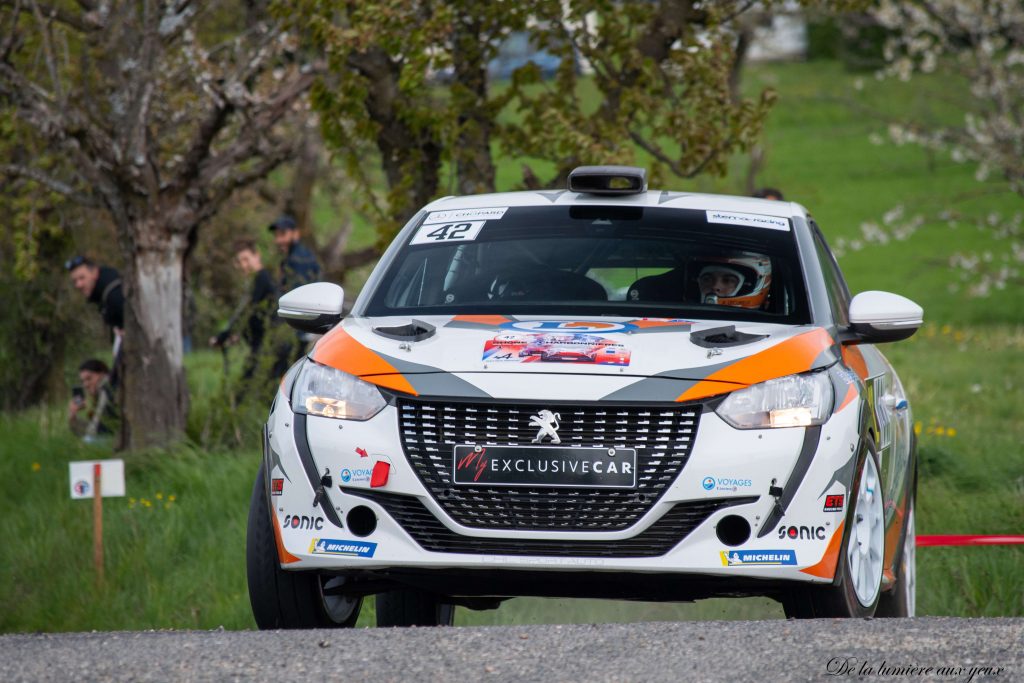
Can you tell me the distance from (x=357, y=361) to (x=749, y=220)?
1828mm

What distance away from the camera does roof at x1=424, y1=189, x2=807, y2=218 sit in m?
6.38

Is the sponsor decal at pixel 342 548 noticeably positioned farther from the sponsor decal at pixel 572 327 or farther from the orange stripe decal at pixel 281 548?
the sponsor decal at pixel 572 327

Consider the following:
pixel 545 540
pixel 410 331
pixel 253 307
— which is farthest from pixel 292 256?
pixel 545 540

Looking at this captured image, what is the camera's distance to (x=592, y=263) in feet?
20.2

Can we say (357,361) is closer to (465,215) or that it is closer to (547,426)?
(547,426)

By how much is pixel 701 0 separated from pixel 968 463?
3577 mm

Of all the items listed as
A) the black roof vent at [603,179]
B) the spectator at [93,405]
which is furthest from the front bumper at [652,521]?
the spectator at [93,405]

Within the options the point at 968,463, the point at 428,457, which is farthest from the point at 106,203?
the point at 428,457

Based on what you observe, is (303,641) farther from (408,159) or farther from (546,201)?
(408,159)

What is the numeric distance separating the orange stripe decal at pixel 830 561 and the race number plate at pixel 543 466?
588 millimetres

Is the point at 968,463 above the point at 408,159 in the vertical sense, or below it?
below

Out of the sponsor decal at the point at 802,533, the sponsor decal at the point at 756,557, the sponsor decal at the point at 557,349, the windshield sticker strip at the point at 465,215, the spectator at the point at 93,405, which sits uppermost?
the windshield sticker strip at the point at 465,215

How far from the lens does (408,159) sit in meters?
11.4

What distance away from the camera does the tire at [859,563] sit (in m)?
5.00
